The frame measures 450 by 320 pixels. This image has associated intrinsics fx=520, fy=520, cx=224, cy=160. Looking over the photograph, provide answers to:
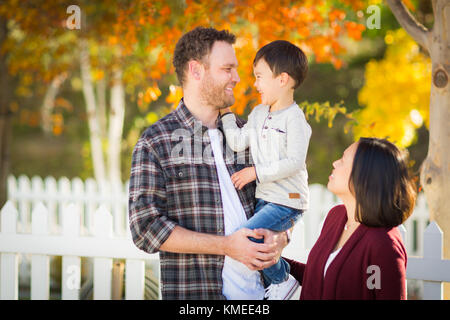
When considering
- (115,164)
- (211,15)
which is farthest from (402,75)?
(115,164)

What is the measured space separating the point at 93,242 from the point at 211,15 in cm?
219

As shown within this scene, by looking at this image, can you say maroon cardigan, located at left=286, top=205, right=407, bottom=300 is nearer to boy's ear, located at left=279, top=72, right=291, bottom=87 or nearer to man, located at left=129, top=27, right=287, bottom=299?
man, located at left=129, top=27, right=287, bottom=299

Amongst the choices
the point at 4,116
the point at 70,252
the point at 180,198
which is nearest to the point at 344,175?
the point at 180,198

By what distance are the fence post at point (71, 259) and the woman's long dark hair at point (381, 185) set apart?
2541mm

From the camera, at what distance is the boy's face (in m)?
2.78

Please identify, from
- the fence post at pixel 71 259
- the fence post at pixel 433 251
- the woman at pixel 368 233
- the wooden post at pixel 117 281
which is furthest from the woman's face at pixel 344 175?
the wooden post at pixel 117 281

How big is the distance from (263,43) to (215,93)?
97.2 inches

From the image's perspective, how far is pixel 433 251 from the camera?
11.3ft

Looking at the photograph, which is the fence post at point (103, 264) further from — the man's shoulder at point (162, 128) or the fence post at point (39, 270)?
the man's shoulder at point (162, 128)

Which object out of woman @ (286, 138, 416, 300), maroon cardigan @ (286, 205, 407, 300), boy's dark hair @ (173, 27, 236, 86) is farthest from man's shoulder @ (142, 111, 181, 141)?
maroon cardigan @ (286, 205, 407, 300)

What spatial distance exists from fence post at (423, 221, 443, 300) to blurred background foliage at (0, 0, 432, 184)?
0.98 meters

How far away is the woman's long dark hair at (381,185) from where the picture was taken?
7.23ft

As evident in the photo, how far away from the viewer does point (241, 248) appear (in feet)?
8.11

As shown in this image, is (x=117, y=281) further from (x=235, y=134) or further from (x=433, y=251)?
(x=433, y=251)
